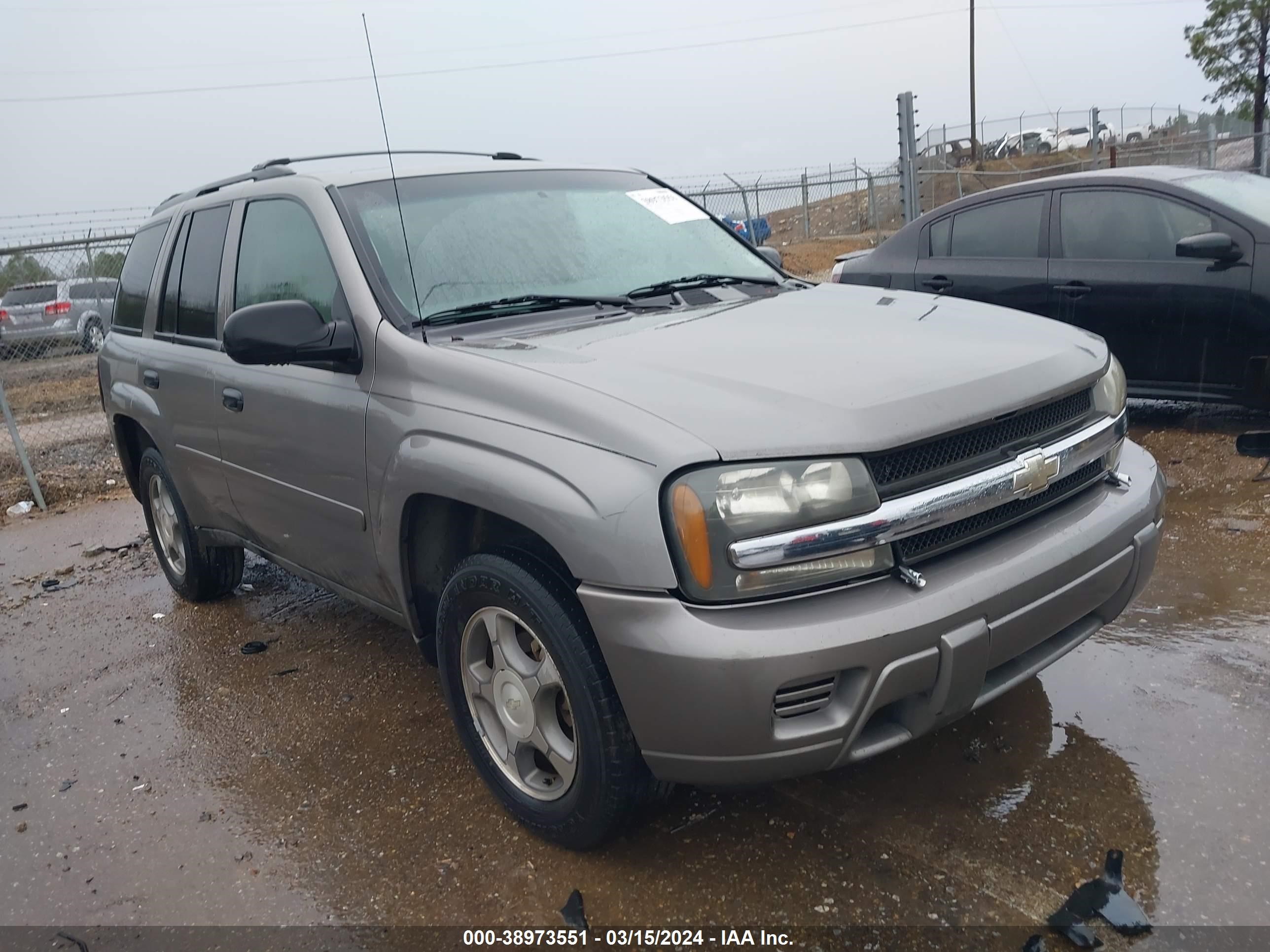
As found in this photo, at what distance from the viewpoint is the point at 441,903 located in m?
2.62

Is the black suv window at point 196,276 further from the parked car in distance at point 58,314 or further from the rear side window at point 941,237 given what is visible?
the parked car in distance at point 58,314

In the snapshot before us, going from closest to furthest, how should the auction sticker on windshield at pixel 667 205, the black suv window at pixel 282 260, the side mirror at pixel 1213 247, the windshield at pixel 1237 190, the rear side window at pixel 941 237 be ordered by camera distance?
the black suv window at pixel 282 260 → the auction sticker on windshield at pixel 667 205 → the side mirror at pixel 1213 247 → the windshield at pixel 1237 190 → the rear side window at pixel 941 237

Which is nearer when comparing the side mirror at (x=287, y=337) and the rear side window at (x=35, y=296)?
the side mirror at (x=287, y=337)

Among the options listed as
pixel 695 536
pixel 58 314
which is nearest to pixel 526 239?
pixel 695 536

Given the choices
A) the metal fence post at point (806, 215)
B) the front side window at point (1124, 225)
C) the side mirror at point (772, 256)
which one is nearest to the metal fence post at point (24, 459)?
the side mirror at point (772, 256)

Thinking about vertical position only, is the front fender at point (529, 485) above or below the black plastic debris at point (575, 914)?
above

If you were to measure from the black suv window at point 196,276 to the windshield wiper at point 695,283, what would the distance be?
1.81 metres

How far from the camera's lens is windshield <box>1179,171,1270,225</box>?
5820mm

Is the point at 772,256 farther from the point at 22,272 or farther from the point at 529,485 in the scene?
the point at 22,272

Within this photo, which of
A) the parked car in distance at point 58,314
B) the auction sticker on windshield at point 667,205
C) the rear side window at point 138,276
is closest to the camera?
the auction sticker on windshield at point 667,205

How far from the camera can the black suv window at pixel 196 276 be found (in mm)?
4117

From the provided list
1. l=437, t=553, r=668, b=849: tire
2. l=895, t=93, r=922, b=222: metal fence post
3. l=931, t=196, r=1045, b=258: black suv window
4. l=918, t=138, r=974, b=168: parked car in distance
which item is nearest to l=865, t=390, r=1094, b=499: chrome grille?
l=437, t=553, r=668, b=849: tire

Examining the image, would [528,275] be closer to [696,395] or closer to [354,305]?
[354,305]

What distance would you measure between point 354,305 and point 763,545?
5.43ft
